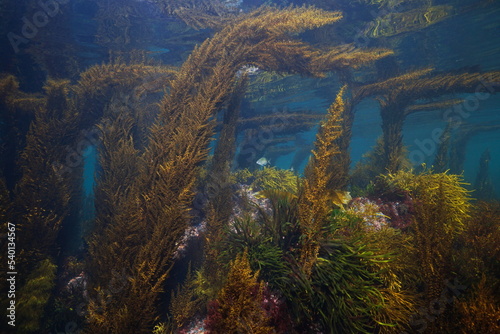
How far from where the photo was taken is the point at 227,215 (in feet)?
21.1

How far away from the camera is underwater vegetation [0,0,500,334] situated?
136 inches

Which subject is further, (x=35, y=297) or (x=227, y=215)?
(x=227, y=215)

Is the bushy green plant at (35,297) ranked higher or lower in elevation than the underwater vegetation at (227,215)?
lower

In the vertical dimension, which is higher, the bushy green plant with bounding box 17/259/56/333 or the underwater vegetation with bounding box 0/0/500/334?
the underwater vegetation with bounding box 0/0/500/334

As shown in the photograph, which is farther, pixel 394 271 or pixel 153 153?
pixel 153 153

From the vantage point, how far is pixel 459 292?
3271mm

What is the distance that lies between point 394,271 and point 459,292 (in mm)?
845

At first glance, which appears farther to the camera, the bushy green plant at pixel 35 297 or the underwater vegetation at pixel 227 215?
the bushy green plant at pixel 35 297

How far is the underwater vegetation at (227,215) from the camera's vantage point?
11.3 feet

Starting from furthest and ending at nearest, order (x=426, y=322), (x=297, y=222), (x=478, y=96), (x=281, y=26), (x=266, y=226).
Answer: (x=478, y=96)
(x=281, y=26)
(x=266, y=226)
(x=297, y=222)
(x=426, y=322)

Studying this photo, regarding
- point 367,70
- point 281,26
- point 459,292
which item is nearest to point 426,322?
point 459,292

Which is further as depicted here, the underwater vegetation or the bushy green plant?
the bushy green plant

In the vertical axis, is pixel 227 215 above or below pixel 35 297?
above

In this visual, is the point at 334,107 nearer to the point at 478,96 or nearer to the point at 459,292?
the point at 459,292
